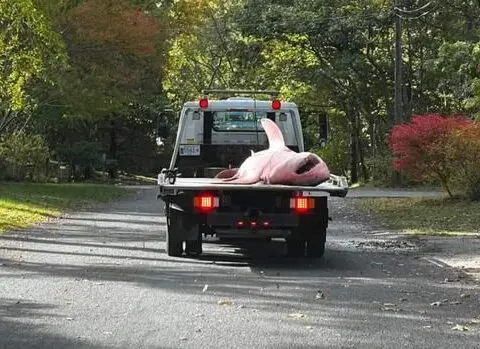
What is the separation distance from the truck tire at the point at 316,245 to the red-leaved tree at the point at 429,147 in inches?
383

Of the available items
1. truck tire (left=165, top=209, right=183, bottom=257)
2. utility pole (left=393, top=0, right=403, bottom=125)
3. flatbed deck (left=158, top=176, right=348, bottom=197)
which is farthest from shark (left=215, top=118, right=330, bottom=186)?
utility pole (left=393, top=0, right=403, bottom=125)

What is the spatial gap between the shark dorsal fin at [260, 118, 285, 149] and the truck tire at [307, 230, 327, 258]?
1.38m

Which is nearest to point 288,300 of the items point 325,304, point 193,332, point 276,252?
point 325,304

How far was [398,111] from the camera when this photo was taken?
3058 cm

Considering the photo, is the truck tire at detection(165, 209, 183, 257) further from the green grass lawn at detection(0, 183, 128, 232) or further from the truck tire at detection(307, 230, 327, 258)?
the green grass lawn at detection(0, 183, 128, 232)

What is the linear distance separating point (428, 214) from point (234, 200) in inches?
389

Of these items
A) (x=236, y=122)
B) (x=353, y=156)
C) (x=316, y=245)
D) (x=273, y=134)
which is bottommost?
(x=316, y=245)

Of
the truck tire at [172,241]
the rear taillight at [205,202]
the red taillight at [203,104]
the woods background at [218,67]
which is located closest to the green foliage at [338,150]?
the woods background at [218,67]

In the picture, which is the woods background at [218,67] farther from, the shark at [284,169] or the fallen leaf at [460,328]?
the fallen leaf at [460,328]

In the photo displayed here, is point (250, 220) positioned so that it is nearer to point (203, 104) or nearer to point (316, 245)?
point (316, 245)

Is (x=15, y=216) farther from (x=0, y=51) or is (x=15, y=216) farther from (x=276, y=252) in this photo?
(x=276, y=252)

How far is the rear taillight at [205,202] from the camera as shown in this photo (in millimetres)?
10398

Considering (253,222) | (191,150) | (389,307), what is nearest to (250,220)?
(253,222)

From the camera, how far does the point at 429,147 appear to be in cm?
2055
